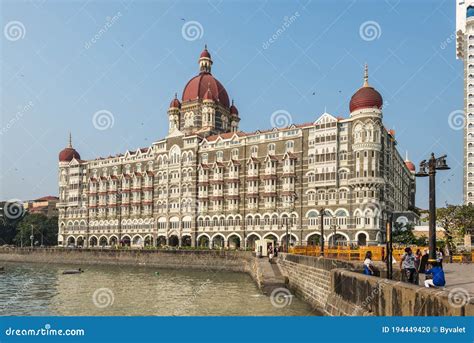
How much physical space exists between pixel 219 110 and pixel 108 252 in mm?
34575

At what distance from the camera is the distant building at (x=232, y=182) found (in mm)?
68875

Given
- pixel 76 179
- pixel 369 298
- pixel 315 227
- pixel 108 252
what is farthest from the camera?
pixel 76 179

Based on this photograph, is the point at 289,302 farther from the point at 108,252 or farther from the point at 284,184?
the point at 108,252

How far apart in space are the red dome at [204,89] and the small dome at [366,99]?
111 ft

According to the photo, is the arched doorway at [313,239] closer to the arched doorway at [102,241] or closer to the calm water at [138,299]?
the calm water at [138,299]

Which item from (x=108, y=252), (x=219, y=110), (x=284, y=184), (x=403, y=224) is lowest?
(x=108, y=252)

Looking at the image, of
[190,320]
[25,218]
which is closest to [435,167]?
[190,320]

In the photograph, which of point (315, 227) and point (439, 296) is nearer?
point (439, 296)

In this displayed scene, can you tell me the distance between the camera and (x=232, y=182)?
270 feet

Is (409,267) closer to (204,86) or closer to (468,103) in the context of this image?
(204,86)

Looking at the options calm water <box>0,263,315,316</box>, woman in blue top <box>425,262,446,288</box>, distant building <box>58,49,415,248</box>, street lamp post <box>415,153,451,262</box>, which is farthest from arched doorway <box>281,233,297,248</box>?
woman in blue top <box>425,262,446,288</box>

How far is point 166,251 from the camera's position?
73.3 meters

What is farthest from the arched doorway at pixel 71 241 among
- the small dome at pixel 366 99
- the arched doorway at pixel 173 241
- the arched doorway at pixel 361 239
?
the small dome at pixel 366 99

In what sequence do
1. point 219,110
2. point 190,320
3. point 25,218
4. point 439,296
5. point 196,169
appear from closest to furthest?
1. point 439,296
2. point 190,320
3. point 196,169
4. point 219,110
5. point 25,218
